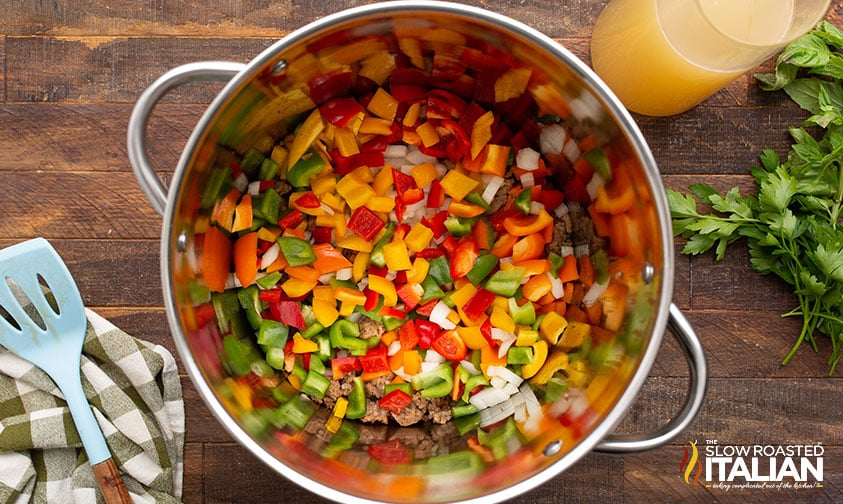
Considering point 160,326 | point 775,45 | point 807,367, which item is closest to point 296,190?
point 160,326

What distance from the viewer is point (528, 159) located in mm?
1330

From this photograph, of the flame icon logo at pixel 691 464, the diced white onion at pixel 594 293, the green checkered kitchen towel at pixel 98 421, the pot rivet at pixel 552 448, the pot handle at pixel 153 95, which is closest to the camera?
→ the pot handle at pixel 153 95

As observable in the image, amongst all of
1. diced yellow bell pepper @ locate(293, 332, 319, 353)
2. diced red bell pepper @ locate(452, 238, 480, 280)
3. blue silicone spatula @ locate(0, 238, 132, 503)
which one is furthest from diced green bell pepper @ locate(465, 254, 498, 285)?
blue silicone spatula @ locate(0, 238, 132, 503)

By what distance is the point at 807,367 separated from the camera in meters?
1.47

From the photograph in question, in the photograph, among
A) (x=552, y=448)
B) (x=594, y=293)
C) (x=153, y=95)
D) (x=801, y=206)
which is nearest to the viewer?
(x=153, y=95)

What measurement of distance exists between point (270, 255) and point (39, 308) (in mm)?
465

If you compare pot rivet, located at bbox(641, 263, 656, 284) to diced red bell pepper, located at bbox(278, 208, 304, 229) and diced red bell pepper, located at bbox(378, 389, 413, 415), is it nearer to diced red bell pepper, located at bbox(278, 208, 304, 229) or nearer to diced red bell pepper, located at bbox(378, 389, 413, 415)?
diced red bell pepper, located at bbox(378, 389, 413, 415)

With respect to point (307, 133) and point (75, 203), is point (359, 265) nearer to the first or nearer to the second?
point (307, 133)

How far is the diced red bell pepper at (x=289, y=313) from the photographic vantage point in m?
1.31

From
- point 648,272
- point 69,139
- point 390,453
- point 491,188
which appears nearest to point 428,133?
point 491,188

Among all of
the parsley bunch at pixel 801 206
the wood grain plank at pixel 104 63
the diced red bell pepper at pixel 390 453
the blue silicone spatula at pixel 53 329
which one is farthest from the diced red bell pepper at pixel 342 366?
the parsley bunch at pixel 801 206

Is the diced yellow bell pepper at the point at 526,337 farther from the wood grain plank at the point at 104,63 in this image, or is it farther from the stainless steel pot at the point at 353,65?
the wood grain plank at the point at 104,63

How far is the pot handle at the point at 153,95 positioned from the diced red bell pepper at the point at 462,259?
525 mm

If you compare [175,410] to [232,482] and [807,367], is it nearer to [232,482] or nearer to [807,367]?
[232,482]
